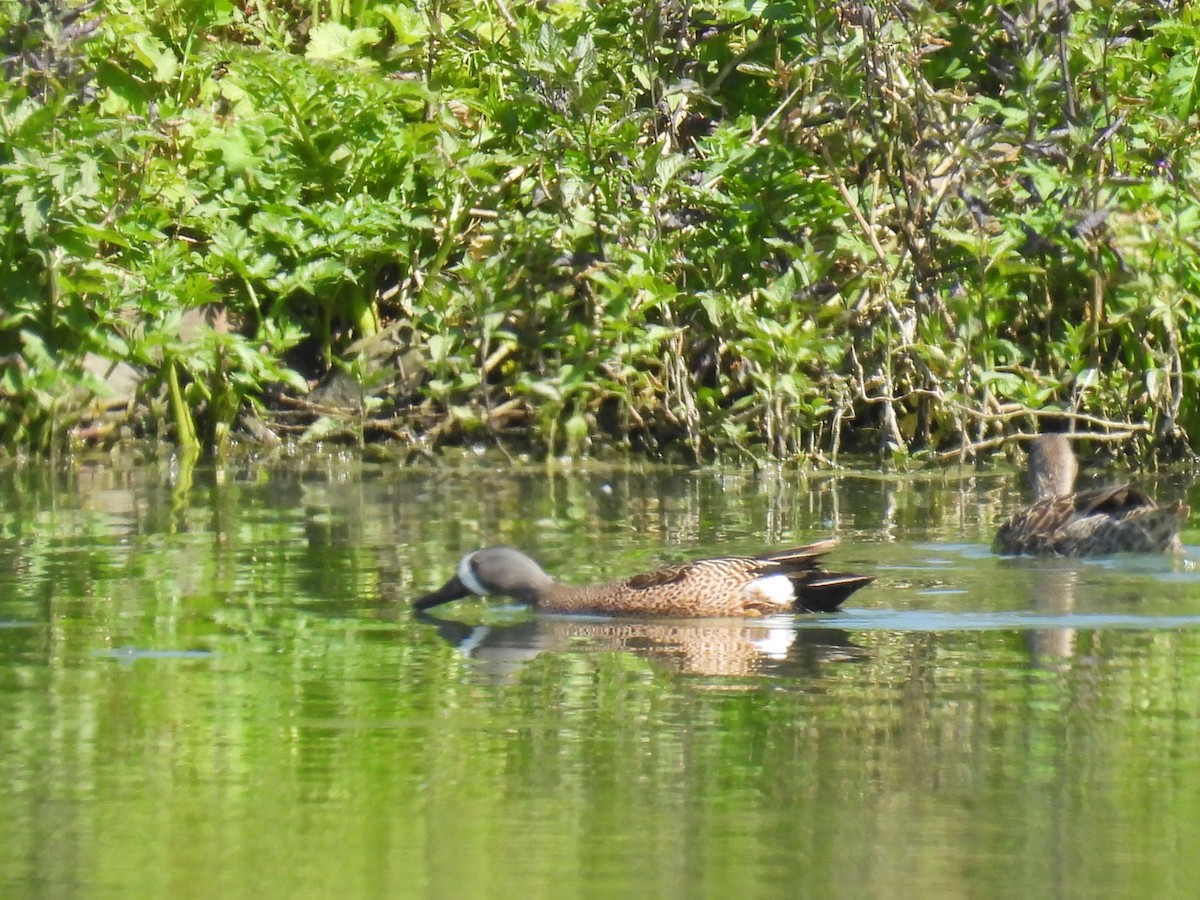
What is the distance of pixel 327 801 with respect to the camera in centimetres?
485

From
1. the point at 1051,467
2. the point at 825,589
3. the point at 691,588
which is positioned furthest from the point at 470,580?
the point at 1051,467

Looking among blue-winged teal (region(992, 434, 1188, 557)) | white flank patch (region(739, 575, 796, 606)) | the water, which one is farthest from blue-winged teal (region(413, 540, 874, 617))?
blue-winged teal (region(992, 434, 1188, 557))

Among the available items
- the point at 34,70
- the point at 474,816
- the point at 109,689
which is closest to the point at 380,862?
the point at 474,816

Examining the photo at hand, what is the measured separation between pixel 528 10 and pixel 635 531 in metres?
4.67

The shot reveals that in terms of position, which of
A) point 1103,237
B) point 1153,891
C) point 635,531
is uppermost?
point 1103,237

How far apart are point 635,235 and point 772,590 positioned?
4.99 meters

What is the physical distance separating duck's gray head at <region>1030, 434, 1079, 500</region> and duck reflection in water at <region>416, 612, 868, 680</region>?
2.86m

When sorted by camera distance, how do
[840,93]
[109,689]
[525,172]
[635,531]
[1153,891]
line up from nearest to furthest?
[1153,891], [109,689], [635,531], [840,93], [525,172]

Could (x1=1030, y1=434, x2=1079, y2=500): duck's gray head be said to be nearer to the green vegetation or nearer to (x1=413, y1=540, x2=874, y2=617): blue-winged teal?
the green vegetation

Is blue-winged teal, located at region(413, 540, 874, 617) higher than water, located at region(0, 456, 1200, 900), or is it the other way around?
blue-winged teal, located at region(413, 540, 874, 617)

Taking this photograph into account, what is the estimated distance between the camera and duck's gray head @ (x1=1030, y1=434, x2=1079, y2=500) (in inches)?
393

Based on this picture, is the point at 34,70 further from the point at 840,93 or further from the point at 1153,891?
the point at 1153,891

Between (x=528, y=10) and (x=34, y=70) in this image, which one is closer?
(x=34, y=70)

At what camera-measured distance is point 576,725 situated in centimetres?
564
